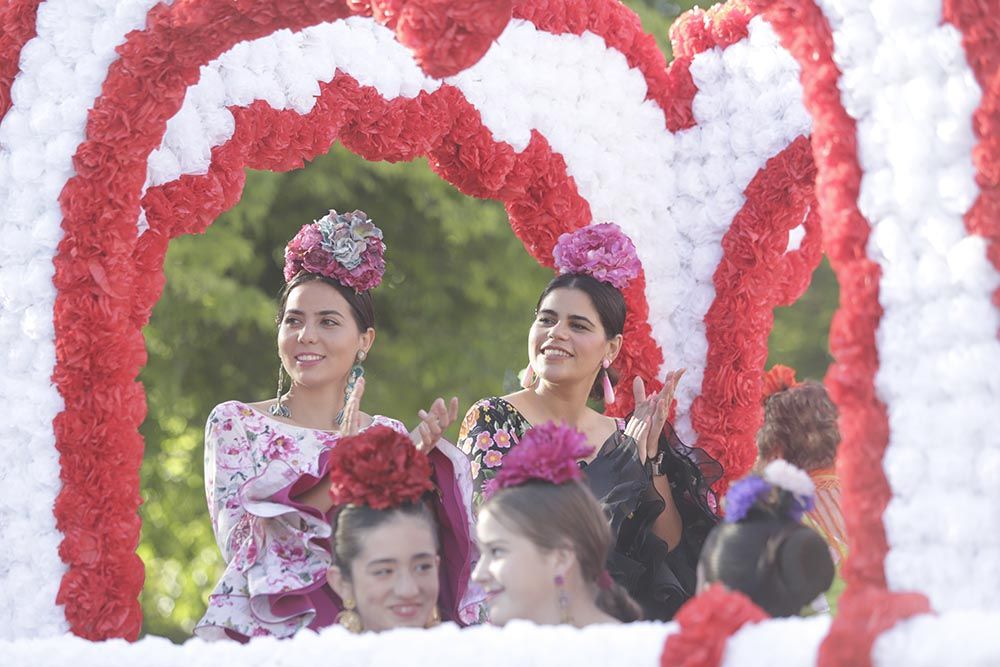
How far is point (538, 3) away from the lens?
4.88m

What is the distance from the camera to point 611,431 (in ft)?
15.3

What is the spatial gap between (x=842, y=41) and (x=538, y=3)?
2.22 meters

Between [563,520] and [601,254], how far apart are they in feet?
4.98

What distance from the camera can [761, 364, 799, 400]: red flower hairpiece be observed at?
5.27 meters

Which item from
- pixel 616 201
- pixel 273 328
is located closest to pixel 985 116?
pixel 616 201

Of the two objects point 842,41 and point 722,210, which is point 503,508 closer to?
point 842,41

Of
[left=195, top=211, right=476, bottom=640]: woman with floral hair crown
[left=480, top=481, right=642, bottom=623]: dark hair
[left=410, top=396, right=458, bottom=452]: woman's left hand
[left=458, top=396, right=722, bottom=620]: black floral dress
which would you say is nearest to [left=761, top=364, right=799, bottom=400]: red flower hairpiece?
[left=458, top=396, right=722, bottom=620]: black floral dress

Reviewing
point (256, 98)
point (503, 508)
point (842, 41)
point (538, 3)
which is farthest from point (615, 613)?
point (538, 3)

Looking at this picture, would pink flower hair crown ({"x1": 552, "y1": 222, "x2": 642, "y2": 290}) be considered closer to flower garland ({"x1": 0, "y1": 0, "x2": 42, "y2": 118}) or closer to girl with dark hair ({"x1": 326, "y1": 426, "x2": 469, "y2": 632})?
girl with dark hair ({"x1": 326, "y1": 426, "x2": 469, "y2": 632})

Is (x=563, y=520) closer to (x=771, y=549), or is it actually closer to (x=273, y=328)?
(x=771, y=549)

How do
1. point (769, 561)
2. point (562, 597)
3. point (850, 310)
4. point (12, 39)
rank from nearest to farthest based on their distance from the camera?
point (850, 310), point (769, 561), point (562, 597), point (12, 39)

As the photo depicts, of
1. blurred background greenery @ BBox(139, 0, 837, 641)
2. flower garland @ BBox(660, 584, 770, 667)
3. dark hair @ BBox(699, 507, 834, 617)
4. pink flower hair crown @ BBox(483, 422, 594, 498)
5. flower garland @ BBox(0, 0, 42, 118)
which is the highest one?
blurred background greenery @ BBox(139, 0, 837, 641)

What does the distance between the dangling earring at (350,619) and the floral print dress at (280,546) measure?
340 mm

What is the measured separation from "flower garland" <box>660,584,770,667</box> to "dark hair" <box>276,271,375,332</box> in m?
2.25
